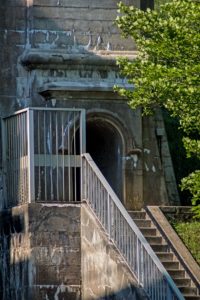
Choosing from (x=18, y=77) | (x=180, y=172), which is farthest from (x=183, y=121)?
(x=180, y=172)

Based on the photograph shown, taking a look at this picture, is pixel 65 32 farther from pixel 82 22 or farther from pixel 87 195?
pixel 87 195

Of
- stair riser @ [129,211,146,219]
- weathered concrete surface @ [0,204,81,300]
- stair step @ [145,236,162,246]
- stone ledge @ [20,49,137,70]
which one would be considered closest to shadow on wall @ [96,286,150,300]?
weathered concrete surface @ [0,204,81,300]

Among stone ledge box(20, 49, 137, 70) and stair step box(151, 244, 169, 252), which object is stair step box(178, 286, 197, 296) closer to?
stair step box(151, 244, 169, 252)

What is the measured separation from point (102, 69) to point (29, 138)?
10.0 feet

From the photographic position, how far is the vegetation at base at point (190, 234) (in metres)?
34.6

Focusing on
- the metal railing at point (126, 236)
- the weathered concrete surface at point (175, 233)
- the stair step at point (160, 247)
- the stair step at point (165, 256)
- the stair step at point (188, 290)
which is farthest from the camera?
the stair step at point (160, 247)

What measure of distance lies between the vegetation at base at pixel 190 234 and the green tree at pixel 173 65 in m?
2.32

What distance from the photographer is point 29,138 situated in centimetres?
3444

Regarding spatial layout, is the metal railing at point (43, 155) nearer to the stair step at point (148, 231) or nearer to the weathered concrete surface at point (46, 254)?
the weathered concrete surface at point (46, 254)

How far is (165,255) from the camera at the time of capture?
34.1 metres

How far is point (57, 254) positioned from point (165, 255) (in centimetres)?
221

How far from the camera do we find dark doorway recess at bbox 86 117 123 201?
36.8m

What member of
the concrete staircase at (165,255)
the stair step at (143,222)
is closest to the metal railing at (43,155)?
the stair step at (143,222)

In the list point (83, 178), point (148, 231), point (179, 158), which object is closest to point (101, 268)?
point (148, 231)
